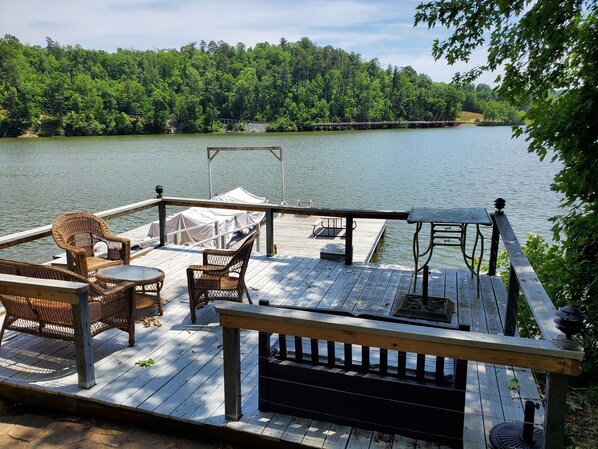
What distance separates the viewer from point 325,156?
47094mm

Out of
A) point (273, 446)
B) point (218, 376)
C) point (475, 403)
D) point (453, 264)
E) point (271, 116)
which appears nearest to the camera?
point (273, 446)

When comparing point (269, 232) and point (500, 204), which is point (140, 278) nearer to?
point (269, 232)

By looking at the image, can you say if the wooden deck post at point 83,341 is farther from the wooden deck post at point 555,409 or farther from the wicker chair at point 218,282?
the wooden deck post at point 555,409

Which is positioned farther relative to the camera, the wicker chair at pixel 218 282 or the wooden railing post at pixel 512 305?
the wicker chair at pixel 218 282

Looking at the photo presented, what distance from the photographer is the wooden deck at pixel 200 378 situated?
110 inches

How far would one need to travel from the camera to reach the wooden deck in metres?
2.80

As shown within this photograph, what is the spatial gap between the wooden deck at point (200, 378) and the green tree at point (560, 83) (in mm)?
885

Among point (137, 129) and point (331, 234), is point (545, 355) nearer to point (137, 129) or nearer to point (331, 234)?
point (331, 234)

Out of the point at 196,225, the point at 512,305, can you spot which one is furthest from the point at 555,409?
the point at 196,225

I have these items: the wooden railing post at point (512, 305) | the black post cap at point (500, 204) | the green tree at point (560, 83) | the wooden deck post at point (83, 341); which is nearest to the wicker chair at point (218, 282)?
the wooden deck post at point (83, 341)

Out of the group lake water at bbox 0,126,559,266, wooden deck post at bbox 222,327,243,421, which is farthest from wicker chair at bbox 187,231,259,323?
lake water at bbox 0,126,559,266

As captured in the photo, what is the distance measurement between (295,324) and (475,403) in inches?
55.7

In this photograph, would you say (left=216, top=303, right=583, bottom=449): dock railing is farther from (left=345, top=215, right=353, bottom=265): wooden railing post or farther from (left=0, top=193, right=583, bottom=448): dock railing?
(left=345, top=215, right=353, bottom=265): wooden railing post

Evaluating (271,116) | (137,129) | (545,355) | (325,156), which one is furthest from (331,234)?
(271,116)
